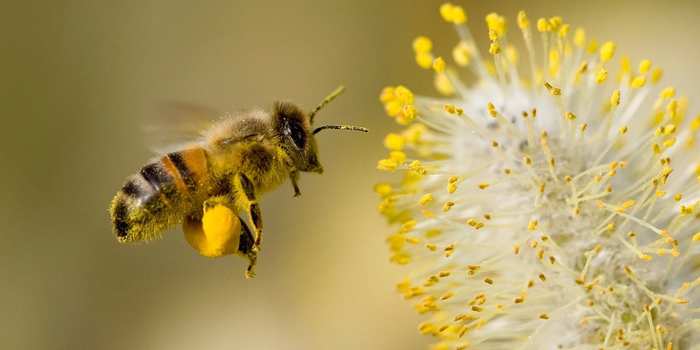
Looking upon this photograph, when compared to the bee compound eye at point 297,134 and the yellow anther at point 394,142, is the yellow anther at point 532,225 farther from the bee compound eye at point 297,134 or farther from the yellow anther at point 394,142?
the bee compound eye at point 297,134

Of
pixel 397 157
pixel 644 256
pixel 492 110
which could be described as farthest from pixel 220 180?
pixel 644 256

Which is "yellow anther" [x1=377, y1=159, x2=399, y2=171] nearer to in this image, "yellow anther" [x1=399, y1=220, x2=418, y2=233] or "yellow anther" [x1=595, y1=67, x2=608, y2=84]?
"yellow anther" [x1=399, y1=220, x2=418, y2=233]

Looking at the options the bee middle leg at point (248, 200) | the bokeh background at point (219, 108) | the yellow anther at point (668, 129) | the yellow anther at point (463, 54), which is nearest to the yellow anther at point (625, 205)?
the yellow anther at point (668, 129)

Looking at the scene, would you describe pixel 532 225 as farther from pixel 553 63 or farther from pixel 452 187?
pixel 553 63

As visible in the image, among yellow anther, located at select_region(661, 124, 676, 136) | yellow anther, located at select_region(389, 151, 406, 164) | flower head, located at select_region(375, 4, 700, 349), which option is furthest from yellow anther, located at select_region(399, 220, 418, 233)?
yellow anther, located at select_region(661, 124, 676, 136)

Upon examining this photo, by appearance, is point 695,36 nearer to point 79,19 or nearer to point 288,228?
point 288,228

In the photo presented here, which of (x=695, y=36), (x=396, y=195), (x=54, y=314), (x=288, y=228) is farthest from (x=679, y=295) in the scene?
(x=54, y=314)
